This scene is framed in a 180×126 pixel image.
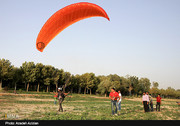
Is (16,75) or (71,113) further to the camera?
(16,75)

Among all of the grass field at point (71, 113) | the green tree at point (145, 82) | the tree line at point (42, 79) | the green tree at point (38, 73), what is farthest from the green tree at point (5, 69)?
the green tree at point (145, 82)

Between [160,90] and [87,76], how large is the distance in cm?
7658

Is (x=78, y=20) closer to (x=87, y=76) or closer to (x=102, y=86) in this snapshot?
(x=102, y=86)

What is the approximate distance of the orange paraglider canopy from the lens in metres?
11.9

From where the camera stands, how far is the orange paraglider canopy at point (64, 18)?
1192cm

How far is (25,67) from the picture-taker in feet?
194

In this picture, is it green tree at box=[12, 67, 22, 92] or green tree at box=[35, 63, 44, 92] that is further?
green tree at box=[35, 63, 44, 92]

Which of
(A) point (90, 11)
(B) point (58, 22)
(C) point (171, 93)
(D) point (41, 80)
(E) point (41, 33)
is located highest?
(A) point (90, 11)

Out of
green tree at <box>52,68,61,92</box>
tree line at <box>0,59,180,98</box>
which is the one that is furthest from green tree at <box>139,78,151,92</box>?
green tree at <box>52,68,61,92</box>

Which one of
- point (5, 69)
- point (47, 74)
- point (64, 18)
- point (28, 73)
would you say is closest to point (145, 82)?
point (47, 74)

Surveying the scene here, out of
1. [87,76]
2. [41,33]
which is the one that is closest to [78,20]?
[41,33]

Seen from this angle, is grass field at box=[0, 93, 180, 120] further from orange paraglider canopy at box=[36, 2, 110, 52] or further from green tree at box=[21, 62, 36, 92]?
green tree at box=[21, 62, 36, 92]

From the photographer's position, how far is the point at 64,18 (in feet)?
41.6

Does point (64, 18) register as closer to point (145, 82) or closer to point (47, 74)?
point (47, 74)
